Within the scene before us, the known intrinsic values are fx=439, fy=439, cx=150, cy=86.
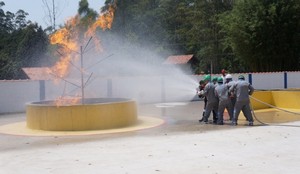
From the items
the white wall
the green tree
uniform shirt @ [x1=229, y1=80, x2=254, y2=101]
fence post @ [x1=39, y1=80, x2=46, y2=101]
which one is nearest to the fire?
the white wall

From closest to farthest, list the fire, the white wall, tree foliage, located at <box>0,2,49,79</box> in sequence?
the fire < the white wall < tree foliage, located at <box>0,2,49,79</box>

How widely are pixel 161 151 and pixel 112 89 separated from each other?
14.5 m

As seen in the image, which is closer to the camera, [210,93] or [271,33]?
[210,93]

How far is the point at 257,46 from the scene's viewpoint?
132 ft

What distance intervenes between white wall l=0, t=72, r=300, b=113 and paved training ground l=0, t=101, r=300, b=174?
855 cm

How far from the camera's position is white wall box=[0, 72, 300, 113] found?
20578 mm

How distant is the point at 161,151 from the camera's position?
8922mm

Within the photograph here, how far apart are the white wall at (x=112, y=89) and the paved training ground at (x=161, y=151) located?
8.55m

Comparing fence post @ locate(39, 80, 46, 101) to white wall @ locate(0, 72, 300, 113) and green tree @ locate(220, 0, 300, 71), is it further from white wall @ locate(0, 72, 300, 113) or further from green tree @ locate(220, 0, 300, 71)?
green tree @ locate(220, 0, 300, 71)

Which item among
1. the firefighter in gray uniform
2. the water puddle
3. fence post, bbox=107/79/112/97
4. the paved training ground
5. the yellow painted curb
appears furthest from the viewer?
fence post, bbox=107/79/112/97

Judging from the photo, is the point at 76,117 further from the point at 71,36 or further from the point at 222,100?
the point at 222,100

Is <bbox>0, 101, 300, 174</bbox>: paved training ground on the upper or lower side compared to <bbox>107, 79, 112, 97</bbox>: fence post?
lower

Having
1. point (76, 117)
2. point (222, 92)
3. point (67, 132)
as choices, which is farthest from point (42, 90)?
point (222, 92)

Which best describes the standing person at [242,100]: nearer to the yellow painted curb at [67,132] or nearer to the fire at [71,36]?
the yellow painted curb at [67,132]
